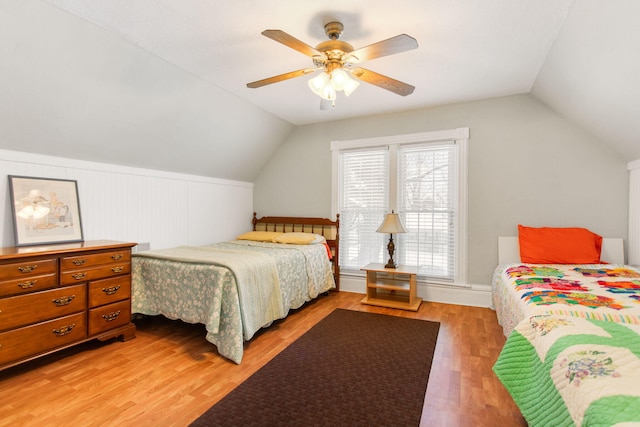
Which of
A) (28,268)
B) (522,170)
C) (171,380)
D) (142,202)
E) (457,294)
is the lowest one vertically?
(171,380)

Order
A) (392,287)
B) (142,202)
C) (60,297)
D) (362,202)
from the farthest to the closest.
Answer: (362,202), (392,287), (142,202), (60,297)

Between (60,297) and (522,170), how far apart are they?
4.54 meters

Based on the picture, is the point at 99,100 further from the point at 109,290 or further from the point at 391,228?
the point at 391,228

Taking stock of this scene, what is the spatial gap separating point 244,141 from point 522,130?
3360 mm

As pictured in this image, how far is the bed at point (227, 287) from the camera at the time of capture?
102 inches

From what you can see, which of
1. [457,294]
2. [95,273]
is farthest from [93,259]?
[457,294]

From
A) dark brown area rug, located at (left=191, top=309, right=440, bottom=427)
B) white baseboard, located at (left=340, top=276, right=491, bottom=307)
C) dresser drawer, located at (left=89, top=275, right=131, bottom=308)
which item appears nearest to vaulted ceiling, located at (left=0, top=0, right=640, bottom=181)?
dresser drawer, located at (left=89, top=275, right=131, bottom=308)

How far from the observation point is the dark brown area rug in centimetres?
183

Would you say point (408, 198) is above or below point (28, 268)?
above

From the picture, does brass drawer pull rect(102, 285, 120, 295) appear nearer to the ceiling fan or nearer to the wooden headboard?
the ceiling fan

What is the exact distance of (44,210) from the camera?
2738 mm

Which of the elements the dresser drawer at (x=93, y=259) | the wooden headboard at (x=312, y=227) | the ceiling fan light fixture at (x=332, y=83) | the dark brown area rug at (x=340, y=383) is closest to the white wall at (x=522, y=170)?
the wooden headboard at (x=312, y=227)

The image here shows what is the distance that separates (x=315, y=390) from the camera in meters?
2.10

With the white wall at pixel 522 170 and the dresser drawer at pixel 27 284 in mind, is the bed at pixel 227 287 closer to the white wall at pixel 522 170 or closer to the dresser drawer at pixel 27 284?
the dresser drawer at pixel 27 284
